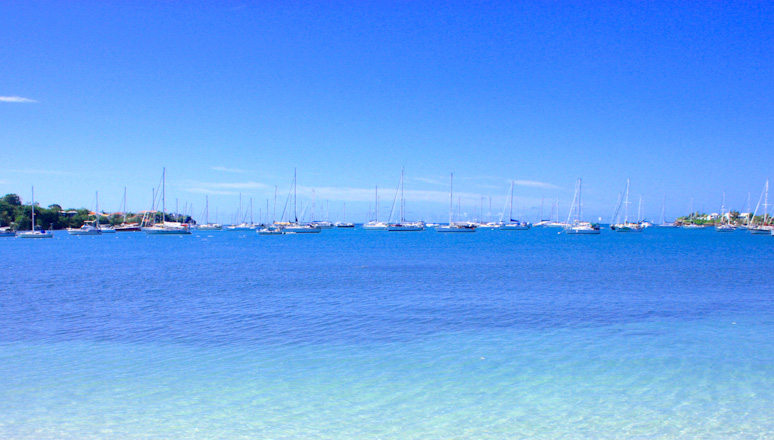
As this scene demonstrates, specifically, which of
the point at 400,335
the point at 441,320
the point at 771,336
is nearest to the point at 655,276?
the point at 771,336

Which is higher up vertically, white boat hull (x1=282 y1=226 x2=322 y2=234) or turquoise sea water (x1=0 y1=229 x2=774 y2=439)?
white boat hull (x1=282 y1=226 x2=322 y2=234)

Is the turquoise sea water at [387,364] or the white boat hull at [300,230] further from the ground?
the white boat hull at [300,230]

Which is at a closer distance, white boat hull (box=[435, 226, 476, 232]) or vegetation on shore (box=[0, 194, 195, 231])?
vegetation on shore (box=[0, 194, 195, 231])

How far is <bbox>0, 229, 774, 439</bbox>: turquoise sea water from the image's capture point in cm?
1002

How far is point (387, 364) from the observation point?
13961 mm

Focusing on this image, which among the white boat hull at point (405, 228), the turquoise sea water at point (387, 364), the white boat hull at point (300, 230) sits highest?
the white boat hull at point (405, 228)

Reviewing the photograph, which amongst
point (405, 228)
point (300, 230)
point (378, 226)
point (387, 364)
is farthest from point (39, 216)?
point (387, 364)

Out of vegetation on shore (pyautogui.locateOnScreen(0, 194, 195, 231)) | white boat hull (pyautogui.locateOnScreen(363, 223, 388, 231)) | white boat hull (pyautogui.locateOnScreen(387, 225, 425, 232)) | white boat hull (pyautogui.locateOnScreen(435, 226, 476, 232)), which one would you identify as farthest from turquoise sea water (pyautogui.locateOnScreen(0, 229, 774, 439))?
white boat hull (pyautogui.locateOnScreen(363, 223, 388, 231))

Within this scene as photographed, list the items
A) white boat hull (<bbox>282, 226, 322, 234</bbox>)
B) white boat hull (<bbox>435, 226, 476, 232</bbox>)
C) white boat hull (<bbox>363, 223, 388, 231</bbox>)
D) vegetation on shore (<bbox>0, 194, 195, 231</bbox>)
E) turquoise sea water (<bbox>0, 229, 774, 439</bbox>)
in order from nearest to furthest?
turquoise sea water (<bbox>0, 229, 774, 439</bbox>) < vegetation on shore (<bbox>0, 194, 195, 231</bbox>) < white boat hull (<bbox>282, 226, 322, 234</bbox>) < white boat hull (<bbox>435, 226, 476, 232</bbox>) < white boat hull (<bbox>363, 223, 388, 231</bbox>)

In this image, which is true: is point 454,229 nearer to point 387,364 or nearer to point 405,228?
point 405,228

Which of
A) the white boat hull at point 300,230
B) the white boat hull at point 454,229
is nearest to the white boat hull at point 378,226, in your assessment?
the white boat hull at point 454,229

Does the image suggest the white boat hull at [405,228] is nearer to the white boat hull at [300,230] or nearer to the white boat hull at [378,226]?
the white boat hull at [378,226]

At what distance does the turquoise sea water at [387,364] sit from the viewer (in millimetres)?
10023

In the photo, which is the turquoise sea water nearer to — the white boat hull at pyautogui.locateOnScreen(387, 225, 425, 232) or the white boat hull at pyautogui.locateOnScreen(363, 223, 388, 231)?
the white boat hull at pyautogui.locateOnScreen(387, 225, 425, 232)
